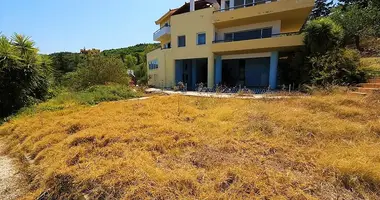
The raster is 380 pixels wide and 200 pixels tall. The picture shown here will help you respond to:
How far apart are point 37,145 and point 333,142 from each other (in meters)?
6.74

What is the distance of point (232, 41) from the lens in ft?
56.6

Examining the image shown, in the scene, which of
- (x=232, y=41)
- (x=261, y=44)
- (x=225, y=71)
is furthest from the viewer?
(x=225, y=71)

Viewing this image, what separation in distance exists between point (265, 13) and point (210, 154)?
48.4 ft

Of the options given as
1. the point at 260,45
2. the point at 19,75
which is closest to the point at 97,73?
the point at 19,75

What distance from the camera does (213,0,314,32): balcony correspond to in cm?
1468

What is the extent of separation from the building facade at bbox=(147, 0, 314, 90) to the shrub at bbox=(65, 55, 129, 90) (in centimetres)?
617

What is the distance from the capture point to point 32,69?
10.7 m

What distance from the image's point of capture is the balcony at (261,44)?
575 inches

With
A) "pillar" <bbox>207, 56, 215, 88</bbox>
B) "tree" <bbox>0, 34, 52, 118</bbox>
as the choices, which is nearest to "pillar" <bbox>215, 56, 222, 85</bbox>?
"pillar" <bbox>207, 56, 215, 88</bbox>

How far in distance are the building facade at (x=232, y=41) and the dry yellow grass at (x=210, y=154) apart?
10.7 m

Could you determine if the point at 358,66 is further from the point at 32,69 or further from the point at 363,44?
the point at 32,69

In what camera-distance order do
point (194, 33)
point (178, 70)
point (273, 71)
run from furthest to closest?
point (178, 70)
point (194, 33)
point (273, 71)

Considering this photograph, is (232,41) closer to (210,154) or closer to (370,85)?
(370,85)

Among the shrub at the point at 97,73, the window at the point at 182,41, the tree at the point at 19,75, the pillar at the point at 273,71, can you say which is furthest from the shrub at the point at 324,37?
the tree at the point at 19,75
